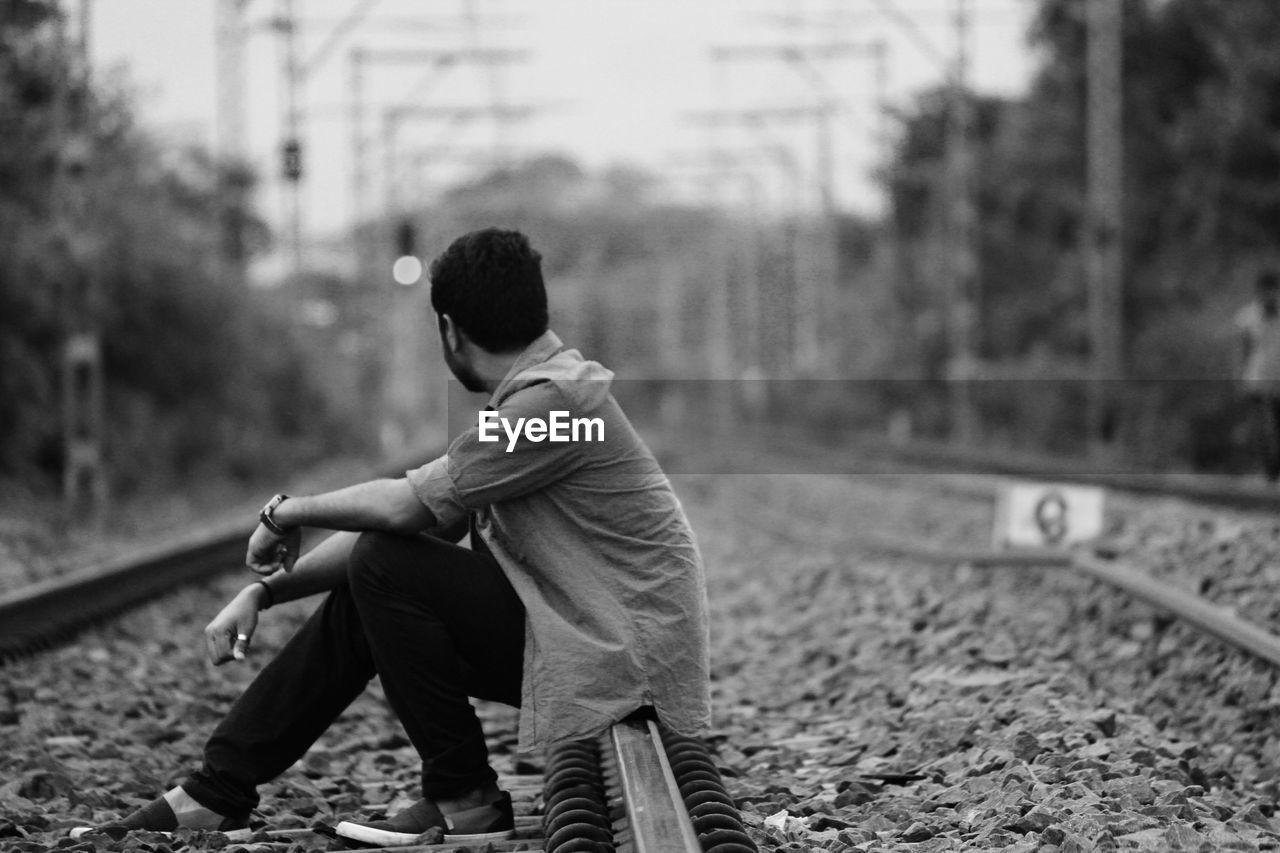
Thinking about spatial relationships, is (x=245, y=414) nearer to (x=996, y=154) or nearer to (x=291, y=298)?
(x=291, y=298)

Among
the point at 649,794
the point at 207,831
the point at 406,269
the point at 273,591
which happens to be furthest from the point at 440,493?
the point at 406,269

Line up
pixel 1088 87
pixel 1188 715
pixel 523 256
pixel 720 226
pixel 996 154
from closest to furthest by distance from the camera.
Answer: pixel 523 256 → pixel 1188 715 → pixel 1088 87 → pixel 996 154 → pixel 720 226

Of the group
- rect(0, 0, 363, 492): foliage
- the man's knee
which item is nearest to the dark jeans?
the man's knee

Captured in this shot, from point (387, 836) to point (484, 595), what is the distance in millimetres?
605

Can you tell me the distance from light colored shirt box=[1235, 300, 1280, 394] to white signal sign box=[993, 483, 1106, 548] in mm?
5606

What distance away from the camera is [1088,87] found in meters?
36.7

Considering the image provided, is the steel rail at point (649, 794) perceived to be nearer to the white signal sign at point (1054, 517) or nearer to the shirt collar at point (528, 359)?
the shirt collar at point (528, 359)

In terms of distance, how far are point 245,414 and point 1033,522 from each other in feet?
65.0

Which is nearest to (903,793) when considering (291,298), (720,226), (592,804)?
(592,804)

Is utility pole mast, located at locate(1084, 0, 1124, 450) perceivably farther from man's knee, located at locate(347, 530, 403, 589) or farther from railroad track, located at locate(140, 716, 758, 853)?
man's knee, located at locate(347, 530, 403, 589)

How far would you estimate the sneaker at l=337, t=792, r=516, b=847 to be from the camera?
4.32 m

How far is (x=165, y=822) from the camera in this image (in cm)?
430

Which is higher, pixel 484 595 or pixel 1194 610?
pixel 484 595

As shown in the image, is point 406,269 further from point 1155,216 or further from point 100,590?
point 100,590
